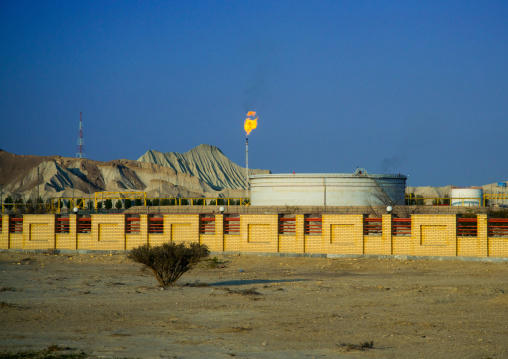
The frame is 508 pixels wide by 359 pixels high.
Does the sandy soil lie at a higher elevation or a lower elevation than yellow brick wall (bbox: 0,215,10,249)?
lower

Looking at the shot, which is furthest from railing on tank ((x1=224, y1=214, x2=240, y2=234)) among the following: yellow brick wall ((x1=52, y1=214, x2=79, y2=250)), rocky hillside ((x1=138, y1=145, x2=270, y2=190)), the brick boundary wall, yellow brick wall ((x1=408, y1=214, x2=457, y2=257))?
rocky hillside ((x1=138, y1=145, x2=270, y2=190))

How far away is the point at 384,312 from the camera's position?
13.8 m

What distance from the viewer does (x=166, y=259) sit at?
1828 cm

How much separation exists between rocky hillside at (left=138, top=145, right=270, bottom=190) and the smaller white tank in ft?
333

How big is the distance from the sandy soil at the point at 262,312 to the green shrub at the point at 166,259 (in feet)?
1.42

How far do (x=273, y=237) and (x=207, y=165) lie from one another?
145 m

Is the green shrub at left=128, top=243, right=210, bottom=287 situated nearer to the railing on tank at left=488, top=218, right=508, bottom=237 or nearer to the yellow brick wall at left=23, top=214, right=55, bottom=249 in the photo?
the railing on tank at left=488, top=218, right=508, bottom=237

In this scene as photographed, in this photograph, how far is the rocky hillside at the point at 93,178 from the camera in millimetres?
115062

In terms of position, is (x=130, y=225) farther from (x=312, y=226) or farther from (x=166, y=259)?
(x=166, y=259)

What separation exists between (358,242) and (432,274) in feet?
20.0

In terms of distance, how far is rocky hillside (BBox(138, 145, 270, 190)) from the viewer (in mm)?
164125

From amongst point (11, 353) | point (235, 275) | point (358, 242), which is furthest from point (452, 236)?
point (11, 353)

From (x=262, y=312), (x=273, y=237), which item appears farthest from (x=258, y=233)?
(x=262, y=312)

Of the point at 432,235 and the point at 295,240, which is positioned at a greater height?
A: the point at 432,235
